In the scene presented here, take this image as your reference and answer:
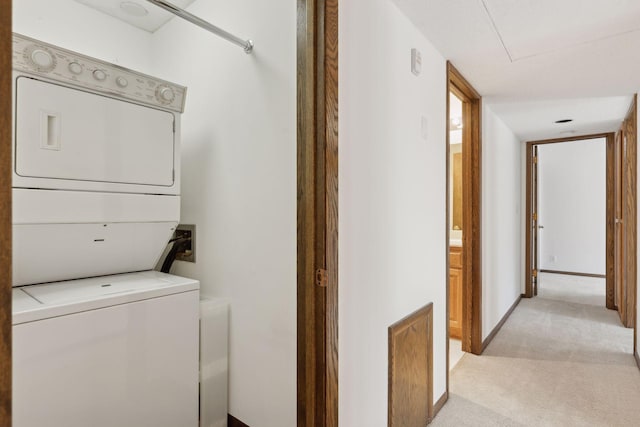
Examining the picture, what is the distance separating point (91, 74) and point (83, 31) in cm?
93

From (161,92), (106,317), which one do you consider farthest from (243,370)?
(161,92)

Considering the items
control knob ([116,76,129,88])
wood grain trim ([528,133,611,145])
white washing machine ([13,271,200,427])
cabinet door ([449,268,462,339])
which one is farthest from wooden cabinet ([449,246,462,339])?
control knob ([116,76,129,88])

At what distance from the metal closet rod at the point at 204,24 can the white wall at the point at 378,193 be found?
526 mm

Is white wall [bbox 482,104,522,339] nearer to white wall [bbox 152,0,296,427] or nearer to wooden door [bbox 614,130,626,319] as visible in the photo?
wooden door [bbox 614,130,626,319]

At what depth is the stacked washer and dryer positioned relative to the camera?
126 cm

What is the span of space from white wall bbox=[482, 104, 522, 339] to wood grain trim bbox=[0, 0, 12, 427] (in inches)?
124

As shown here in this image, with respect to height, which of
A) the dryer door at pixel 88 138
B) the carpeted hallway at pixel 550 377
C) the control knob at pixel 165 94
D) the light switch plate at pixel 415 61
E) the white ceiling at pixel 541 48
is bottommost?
the carpeted hallway at pixel 550 377

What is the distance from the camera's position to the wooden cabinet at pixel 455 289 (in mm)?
3181

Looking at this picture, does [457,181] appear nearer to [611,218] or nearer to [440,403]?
[611,218]

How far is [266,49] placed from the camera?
1.63m

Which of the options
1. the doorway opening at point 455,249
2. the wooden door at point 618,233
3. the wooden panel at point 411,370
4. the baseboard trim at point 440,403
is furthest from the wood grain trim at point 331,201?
the wooden door at point 618,233

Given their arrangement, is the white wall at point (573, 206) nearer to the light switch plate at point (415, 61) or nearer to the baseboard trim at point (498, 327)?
the baseboard trim at point (498, 327)

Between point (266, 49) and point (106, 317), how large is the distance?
1.30 m

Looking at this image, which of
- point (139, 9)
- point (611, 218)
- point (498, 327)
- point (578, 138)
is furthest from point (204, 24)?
point (611, 218)
